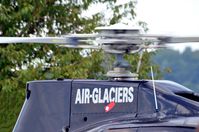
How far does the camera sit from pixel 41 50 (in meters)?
15.8

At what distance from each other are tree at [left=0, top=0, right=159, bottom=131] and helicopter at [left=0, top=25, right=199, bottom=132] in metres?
6.39

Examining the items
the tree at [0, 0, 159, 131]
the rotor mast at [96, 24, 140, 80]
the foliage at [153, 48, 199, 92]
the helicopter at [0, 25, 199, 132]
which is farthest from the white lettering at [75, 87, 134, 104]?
the foliage at [153, 48, 199, 92]

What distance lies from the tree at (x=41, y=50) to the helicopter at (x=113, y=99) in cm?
639

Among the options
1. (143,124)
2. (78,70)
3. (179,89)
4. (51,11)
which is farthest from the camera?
(51,11)

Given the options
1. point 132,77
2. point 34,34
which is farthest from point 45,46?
point 132,77

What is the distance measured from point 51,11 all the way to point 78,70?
77.7 inches

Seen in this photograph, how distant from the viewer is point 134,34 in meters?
7.48

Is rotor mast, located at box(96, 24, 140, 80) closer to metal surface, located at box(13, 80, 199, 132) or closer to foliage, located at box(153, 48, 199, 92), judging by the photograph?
metal surface, located at box(13, 80, 199, 132)

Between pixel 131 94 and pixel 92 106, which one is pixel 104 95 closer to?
pixel 92 106

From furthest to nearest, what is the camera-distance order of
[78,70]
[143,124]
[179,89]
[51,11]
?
[51,11], [78,70], [179,89], [143,124]

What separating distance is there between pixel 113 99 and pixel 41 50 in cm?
819

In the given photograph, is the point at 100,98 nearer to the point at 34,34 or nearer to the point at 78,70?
the point at 78,70

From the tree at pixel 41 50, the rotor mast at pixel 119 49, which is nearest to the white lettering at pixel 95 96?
the rotor mast at pixel 119 49

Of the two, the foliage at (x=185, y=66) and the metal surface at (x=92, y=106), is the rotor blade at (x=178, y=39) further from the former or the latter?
the foliage at (x=185, y=66)
